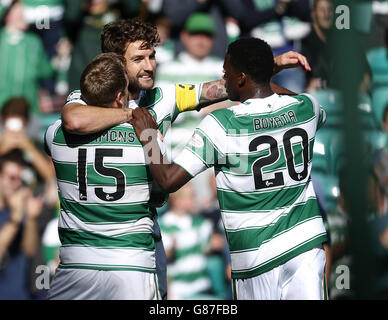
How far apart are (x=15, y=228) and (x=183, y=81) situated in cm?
185

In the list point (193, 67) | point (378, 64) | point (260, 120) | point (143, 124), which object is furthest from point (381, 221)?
point (143, 124)

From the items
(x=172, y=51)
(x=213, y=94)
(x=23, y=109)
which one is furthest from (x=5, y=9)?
→ (x=213, y=94)

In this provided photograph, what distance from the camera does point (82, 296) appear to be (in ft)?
11.0

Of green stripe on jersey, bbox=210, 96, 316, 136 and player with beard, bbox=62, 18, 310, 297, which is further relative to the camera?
player with beard, bbox=62, 18, 310, 297

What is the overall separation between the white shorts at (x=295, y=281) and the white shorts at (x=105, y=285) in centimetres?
57

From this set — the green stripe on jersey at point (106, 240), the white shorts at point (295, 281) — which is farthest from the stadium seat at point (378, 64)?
the green stripe on jersey at point (106, 240)

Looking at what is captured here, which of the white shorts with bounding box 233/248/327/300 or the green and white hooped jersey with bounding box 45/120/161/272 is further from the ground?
the green and white hooped jersey with bounding box 45/120/161/272

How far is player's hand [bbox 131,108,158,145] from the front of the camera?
3.38 metres

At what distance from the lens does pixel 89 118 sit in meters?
3.34

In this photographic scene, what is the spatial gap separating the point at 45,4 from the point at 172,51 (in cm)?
119

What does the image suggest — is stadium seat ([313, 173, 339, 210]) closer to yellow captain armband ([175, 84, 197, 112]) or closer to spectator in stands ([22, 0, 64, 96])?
yellow captain armband ([175, 84, 197, 112])

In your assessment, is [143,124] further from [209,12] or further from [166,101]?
[209,12]

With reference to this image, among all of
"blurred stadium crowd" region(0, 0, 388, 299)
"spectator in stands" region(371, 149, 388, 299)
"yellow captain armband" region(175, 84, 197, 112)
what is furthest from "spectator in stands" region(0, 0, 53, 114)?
"spectator in stands" region(371, 149, 388, 299)

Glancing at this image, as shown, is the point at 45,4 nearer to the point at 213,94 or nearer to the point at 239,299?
the point at 213,94
